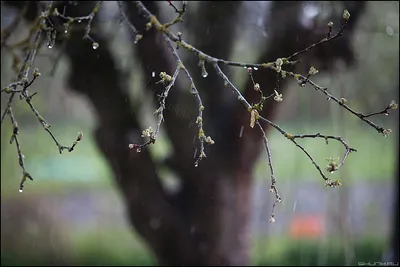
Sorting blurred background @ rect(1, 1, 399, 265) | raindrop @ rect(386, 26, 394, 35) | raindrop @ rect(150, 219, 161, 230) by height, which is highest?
raindrop @ rect(386, 26, 394, 35)

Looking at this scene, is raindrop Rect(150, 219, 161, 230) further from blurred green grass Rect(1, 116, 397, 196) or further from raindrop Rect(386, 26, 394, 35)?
raindrop Rect(386, 26, 394, 35)

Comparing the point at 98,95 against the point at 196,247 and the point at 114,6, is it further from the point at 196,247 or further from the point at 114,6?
the point at 196,247

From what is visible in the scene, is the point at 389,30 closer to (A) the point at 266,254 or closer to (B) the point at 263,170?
(B) the point at 263,170

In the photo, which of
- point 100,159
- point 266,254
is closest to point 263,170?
point 266,254

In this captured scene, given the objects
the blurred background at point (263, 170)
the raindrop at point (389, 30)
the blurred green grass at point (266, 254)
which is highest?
the raindrop at point (389, 30)

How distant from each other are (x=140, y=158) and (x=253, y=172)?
34 cm

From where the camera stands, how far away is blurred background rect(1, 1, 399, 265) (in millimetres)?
1488

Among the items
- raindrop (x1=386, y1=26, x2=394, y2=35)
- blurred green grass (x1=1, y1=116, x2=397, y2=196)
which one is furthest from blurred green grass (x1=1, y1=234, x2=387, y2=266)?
raindrop (x1=386, y1=26, x2=394, y2=35)

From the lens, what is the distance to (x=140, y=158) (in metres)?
1.54

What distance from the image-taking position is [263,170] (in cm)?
154

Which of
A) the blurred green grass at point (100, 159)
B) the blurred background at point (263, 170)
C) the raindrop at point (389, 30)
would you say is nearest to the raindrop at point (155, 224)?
the blurred background at point (263, 170)

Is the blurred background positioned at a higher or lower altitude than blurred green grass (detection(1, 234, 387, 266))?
higher

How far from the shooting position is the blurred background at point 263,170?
4.88 ft

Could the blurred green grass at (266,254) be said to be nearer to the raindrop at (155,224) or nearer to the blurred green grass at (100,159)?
the raindrop at (155,224)
